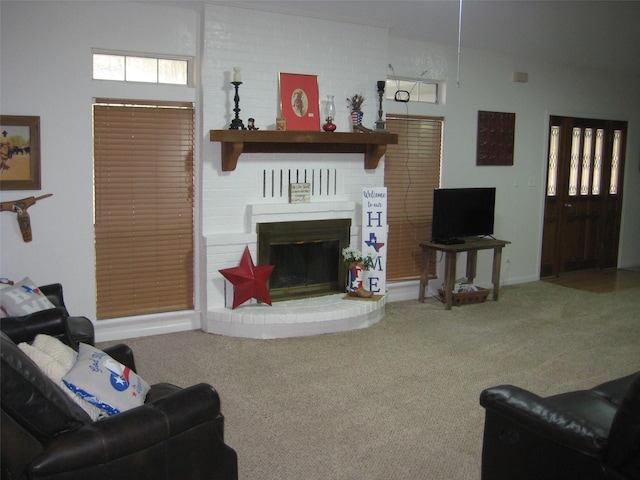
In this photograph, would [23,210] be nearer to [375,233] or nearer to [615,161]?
[375,233]

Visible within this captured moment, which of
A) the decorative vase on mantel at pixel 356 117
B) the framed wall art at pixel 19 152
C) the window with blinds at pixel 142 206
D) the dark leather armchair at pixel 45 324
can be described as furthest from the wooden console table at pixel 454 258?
the framed wall art at pixel 19 152

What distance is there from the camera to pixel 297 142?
5.14 metres

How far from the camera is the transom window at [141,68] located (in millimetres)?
4695

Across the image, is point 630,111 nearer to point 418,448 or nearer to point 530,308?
point 530,308

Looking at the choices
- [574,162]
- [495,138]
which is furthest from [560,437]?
[574,162]

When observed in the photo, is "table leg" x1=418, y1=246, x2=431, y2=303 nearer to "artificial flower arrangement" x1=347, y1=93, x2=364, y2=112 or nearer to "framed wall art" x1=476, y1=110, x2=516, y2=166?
"framed wall art" x1=476, y1=110, x2=516, y2=166

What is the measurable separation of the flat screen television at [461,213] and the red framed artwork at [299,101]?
148 centimetres

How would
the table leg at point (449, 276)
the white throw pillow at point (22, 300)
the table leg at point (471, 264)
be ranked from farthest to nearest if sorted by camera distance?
the table leg at point (471, 264)
the table leg at point (449, 276)
the white throw pillow at point (22, 300)

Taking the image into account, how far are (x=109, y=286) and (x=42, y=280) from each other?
51cm

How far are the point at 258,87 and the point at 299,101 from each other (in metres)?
0.39

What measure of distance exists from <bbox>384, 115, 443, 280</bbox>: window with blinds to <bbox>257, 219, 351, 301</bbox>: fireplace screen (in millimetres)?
847

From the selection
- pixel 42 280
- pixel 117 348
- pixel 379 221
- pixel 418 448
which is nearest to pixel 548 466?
pixel 418 448

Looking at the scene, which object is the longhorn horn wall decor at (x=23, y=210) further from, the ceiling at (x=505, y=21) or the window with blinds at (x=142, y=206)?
the ceiling at (x=505, y=21)

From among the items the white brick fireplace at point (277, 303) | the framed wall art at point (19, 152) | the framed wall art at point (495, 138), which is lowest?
the white brick fireplace at point (277, 303)
